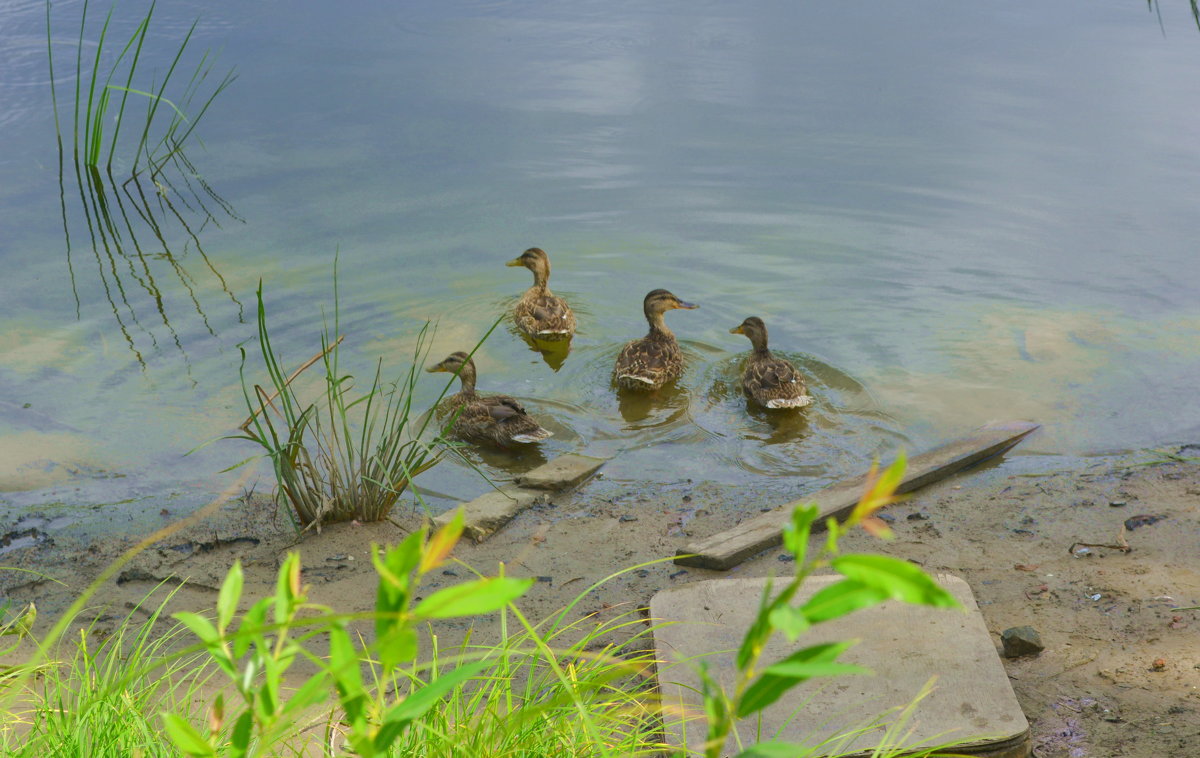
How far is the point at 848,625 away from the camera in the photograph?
12.7 ft

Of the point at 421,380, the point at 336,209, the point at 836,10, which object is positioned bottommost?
the point at 421,380

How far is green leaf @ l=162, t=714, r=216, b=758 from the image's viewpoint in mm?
1122

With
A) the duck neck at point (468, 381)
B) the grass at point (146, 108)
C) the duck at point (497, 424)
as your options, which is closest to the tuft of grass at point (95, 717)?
the duck at point (497, 424)

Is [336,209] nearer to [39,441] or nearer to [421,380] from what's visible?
[421,380]

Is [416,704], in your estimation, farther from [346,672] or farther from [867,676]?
[867,676]

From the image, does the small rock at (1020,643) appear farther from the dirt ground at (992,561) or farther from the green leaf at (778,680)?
the green leaf at (778,680)

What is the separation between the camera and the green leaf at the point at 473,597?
1.01 m

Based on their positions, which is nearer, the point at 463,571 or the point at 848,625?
the point at 848,625

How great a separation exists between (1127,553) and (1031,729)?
166 cm

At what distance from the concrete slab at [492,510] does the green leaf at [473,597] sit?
408 cm

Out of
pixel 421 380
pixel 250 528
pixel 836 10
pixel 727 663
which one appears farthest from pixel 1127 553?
pixel 836 10

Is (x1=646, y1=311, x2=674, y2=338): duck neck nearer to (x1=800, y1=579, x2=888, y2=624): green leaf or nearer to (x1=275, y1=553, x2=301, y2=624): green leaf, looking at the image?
(x1=275, y1=553, x2=301, y2=624): green leaf

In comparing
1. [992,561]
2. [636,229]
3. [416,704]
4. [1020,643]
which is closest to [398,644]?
[416,704]

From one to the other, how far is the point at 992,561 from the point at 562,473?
7.62ft
